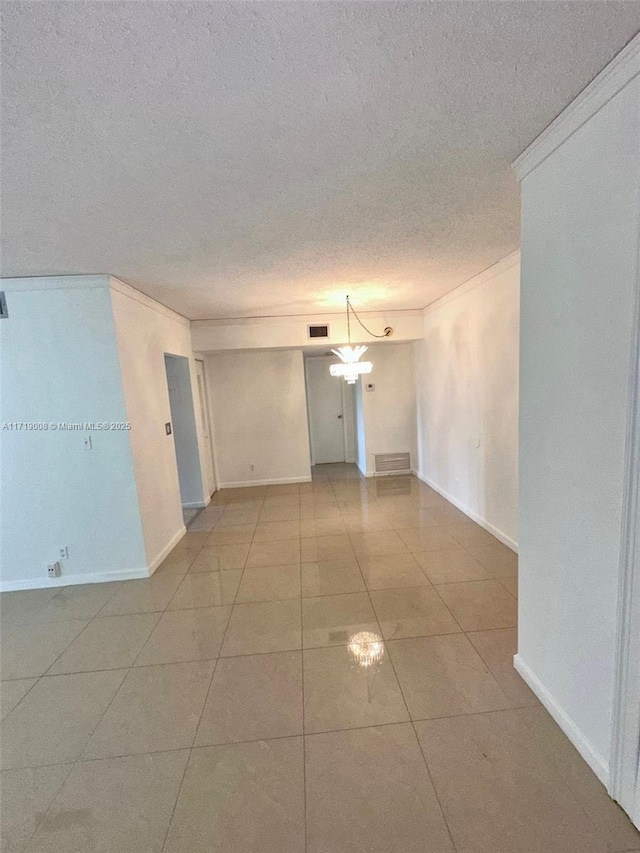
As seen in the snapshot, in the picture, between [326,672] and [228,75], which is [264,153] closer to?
[228,75]

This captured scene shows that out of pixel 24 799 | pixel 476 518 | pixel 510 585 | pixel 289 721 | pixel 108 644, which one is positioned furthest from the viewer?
pixel 476 518

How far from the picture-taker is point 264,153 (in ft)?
4.78

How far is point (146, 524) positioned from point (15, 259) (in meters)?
2.21

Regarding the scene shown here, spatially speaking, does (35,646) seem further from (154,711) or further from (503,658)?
(503,658)

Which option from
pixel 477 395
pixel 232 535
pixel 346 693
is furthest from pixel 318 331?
pixel 346 693

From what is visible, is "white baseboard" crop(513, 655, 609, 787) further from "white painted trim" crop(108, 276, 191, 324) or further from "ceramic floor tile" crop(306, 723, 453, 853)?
"white painted trim" crop(108, 276, 191, 324)

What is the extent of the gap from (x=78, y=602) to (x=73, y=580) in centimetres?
35

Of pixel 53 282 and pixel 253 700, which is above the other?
pixel 53 282

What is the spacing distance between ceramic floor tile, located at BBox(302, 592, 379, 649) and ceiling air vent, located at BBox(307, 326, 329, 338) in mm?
3369

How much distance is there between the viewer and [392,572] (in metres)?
3.10

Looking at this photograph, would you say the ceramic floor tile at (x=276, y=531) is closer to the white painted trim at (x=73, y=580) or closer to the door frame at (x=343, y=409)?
the white painted trim at (x=73, y=580)

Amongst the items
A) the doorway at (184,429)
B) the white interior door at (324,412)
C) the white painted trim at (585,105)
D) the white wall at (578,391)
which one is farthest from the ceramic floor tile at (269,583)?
the white interior door at (324,412)

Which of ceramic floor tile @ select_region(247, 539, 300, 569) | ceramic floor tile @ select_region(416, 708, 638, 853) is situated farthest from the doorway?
ceramic floor tile @ select_region(416, 708, 638, 853)

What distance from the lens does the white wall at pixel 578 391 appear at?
1.20 metres
